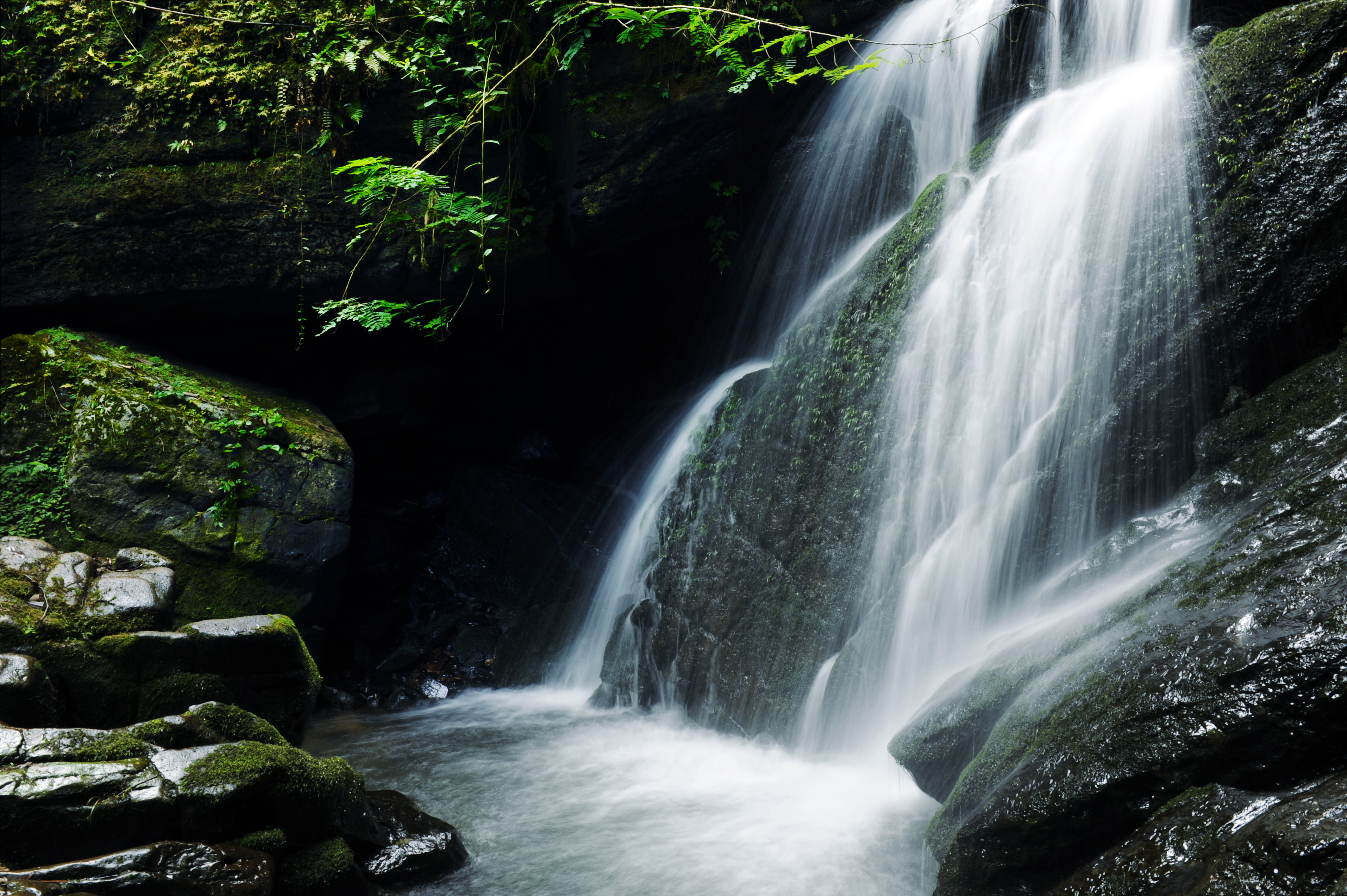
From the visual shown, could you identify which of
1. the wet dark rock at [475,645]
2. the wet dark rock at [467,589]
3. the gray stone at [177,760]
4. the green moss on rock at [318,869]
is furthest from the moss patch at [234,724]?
the wet dark rock at [475,645]

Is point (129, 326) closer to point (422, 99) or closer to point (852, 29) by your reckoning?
point (422, 99)

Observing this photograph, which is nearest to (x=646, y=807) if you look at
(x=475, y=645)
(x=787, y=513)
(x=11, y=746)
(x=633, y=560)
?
(x=787, y=513)

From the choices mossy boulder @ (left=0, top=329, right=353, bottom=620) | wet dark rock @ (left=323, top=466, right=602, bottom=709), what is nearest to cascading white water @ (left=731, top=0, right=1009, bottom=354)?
wet dark rock @ (left=323, top=466, right=602, bottom=709)

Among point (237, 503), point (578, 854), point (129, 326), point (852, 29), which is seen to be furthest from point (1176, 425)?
point (129, 326)

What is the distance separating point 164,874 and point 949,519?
4.50 meters

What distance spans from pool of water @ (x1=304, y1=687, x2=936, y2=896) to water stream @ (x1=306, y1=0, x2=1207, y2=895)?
0.06 ft

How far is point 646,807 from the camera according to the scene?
510cm

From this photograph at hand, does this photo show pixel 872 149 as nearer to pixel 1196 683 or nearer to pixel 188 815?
pixel 1196 683

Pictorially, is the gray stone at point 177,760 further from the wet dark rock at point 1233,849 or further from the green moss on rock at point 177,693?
the wet dark rock at point 1233,849

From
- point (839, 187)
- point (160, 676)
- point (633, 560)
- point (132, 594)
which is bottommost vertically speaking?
point (633, 560)

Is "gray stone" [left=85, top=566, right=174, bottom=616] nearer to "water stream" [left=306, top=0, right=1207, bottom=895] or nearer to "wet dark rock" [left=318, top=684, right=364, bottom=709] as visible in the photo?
"water stream" [left=306, top=0, right=1207, bottom=895]

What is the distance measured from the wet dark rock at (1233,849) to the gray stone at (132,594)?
509cm

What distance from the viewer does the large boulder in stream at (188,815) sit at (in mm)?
3090

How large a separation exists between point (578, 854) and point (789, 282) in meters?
5.81
